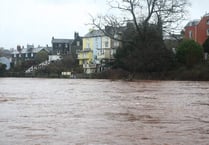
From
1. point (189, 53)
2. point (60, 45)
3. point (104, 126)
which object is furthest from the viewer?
point (60, 45)

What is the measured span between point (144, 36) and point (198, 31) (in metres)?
23.8

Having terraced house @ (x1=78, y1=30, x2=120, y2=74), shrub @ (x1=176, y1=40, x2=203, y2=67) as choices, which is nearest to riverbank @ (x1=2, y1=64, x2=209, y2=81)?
shrub @ (x1=176, y1=40, x2=203, y2=67)

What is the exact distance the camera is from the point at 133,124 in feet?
32.4

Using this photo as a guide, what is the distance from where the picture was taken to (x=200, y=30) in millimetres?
72250

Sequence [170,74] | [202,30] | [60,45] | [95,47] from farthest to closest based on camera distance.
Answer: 1. [60,45]
2. [95,47]
3. [202,30]
4. [170,74]

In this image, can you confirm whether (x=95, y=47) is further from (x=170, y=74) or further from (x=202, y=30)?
(x=170, y=74)

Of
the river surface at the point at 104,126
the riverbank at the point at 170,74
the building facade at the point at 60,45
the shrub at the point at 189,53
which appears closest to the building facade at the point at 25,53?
the building facade at the point at 60,45

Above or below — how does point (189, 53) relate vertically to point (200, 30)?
below

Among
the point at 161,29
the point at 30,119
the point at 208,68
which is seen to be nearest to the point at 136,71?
the point at 161,29

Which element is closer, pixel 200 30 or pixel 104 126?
pixel 104 126

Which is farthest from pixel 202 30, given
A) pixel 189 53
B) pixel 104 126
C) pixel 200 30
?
pixel 104 126

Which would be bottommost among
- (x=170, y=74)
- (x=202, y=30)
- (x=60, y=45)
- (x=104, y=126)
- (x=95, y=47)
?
(x=104, y=126)

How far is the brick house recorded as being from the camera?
7106 centimetres

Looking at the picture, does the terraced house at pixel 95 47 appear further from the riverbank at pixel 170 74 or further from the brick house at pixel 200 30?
the riverbank at pixel 170 74
